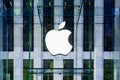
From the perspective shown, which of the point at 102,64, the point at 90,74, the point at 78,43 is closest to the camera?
the point at 90,74

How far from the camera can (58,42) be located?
7969 millimetres

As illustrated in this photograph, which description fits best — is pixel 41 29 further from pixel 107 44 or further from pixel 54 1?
pixel 107 44

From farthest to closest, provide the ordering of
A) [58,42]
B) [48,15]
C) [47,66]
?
[47,66] < [48,15] < [58,42]

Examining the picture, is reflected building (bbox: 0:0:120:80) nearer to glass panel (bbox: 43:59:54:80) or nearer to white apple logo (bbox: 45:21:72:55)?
glass panel (bbox: 43:59:54:80)

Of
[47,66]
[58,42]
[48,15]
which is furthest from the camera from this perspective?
[47,66]

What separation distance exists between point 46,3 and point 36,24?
0.44 m

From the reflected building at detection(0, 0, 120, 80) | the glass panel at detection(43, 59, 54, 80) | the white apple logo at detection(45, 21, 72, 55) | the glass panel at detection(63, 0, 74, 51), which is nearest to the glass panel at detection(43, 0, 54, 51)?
the reflected building at detection(0, 0, 120, 80)

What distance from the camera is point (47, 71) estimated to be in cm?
799

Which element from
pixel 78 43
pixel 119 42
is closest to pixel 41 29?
A: pixel 78 43

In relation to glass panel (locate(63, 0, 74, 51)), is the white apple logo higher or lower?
lower

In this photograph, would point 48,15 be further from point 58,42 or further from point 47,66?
point 47,66

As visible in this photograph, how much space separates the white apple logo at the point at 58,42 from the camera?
7969mm

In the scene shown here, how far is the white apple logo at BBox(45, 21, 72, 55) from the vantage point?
797 centimetres

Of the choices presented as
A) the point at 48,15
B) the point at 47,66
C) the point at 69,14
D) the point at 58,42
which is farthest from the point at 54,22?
the point at 47,66
